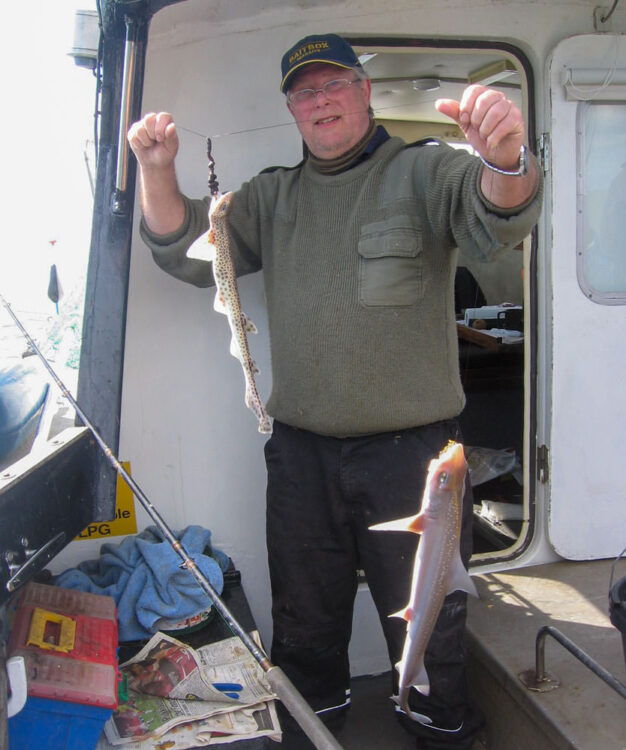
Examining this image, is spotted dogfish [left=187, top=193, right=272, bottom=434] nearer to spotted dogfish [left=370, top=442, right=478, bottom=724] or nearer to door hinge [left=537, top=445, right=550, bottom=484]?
spotted dogfish [left=370, top=442, right=478, bottom=724]

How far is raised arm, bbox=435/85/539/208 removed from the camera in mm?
1864

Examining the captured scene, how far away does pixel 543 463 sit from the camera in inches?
149

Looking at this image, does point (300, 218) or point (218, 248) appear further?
point (300, 218)

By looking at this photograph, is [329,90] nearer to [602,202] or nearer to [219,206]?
[219,206]

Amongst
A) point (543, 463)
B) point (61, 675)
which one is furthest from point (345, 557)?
point (543, 463)

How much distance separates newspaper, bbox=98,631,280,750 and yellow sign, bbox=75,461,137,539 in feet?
2.20

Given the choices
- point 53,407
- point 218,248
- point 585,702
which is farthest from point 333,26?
point 585,702

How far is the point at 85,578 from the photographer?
305cm

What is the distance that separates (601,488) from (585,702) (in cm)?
135

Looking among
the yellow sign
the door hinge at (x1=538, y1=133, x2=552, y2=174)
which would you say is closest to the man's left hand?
the door hinge at (x1=538, y1=133, x2=552, y2=174)

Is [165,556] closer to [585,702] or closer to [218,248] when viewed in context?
[218,248]

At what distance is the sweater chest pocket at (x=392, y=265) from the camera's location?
252 cm

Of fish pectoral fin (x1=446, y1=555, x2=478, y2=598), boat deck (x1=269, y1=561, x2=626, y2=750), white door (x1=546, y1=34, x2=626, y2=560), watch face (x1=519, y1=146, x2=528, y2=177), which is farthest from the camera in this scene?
white door (x1=546, y1=34, x2=626, y2=560)

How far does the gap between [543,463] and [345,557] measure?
152cm
